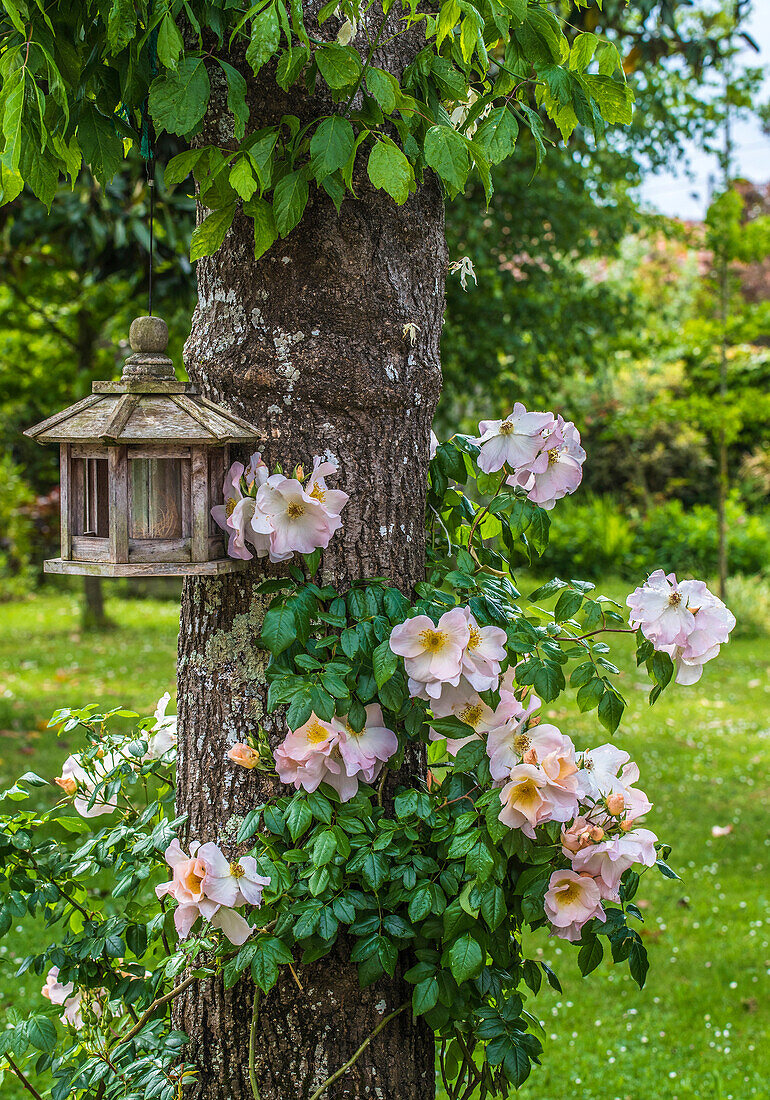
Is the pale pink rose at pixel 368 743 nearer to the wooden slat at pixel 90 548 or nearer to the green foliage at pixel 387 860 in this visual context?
the green foliage at pixel 387 860

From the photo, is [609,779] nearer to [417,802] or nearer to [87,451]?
[417,802]

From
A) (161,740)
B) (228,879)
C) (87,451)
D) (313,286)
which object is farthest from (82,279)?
(228,879)

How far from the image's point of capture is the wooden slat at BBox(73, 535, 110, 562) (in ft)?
4.75

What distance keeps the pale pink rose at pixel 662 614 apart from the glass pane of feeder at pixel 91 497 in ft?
2.73

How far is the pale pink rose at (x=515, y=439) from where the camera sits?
1.60 meters

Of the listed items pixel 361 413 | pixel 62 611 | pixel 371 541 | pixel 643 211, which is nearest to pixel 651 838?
pixel 371 541

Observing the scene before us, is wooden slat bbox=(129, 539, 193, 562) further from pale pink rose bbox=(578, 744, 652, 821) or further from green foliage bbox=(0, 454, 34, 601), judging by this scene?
green foliage bbox=(0, 454, 34, 601)

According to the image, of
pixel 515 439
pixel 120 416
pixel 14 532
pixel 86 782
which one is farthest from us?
pixel 14 532

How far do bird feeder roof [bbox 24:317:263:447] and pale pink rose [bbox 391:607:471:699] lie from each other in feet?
1.28

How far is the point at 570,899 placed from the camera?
147cm

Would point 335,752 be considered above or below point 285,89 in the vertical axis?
below

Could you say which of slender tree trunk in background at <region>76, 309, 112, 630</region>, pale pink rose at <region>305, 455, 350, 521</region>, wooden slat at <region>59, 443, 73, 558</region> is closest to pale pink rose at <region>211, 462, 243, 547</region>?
pale pink rose at <region>305, 455, 350, 521</region>

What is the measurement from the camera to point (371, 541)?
1660mm

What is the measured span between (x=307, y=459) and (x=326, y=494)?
186mm
